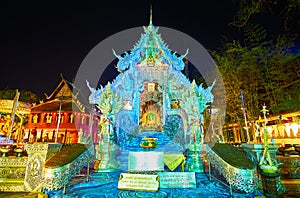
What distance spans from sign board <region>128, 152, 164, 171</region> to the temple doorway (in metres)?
4.69

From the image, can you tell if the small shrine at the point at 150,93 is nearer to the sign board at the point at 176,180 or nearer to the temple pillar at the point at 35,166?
the temple pillar at the point at 35,166

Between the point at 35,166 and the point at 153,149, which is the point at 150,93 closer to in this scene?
the point at 153,149

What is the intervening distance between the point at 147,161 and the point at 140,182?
4.68 ft

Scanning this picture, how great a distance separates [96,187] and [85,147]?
68.4 inches

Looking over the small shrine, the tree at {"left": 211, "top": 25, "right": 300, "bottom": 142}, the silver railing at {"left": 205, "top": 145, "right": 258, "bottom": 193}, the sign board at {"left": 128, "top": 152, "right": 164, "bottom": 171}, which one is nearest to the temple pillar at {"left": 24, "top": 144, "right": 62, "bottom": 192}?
the sign board at {"left": 128, "top": 152, "right": 164, "bottom": 171}

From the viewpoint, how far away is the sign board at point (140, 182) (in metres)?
4.48

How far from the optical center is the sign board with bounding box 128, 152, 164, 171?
586 centimetres

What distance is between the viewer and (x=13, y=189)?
4.90 meters

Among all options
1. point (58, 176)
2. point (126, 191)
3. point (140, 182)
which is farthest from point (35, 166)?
point (140, 182)

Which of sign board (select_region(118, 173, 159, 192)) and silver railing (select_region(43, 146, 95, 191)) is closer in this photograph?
silver railing (select_region(43, 146, 95, 191))

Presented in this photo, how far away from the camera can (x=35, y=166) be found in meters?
4.79

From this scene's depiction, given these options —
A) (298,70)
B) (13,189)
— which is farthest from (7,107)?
(298,70)

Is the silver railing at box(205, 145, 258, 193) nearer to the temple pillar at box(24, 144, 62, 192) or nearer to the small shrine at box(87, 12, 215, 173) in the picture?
the small shrine at box(87, 12, 215, 173)

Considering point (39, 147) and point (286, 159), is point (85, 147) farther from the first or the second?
point (286, 159)
